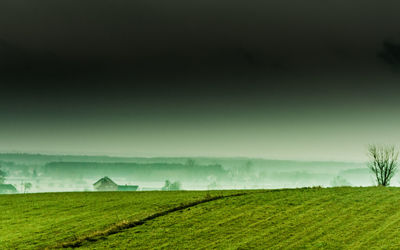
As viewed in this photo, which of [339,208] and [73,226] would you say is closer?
[73,226]

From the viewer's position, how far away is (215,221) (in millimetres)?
27625

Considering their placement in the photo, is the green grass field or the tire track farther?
the tire track

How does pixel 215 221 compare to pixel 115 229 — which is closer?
pixel 115 229

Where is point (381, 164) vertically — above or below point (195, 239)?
above

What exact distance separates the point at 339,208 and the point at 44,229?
2003 centimetres

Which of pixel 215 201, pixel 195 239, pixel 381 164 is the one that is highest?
pixel 381 164

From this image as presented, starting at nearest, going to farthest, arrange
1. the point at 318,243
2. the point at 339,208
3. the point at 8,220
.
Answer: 1. the point at 318,243
2. the point at 339,208
3. the point at 8,220

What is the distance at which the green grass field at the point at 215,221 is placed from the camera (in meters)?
23.4

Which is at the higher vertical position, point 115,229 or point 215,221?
point 215,221

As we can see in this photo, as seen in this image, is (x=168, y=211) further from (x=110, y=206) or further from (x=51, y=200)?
(x=51, y=200)

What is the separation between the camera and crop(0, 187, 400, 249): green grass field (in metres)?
23.4

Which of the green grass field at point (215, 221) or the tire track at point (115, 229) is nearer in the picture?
the green grass field at point (215, 221)

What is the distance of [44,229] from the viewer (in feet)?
91.6

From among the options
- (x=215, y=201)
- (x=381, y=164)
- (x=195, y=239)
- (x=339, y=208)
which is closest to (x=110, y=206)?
A: (x=215, y=201)
